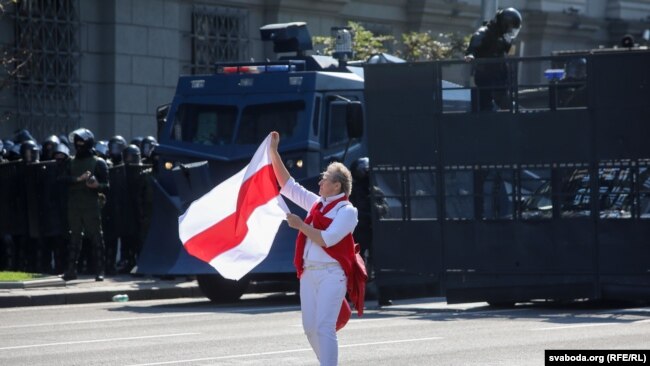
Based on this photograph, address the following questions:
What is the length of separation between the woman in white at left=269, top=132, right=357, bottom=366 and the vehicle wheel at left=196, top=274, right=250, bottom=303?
9.61m

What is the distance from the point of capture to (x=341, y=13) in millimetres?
37562

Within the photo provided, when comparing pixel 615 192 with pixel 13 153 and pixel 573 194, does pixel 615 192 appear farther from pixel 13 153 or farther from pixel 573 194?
pixel 13 153

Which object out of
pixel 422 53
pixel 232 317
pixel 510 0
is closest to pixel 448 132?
pixel 232 317

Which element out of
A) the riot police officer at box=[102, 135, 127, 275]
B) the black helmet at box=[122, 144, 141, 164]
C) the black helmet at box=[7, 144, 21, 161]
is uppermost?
the black helmet at box=[122, 144, 141, 164]

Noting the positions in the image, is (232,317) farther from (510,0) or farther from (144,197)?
(510,0)

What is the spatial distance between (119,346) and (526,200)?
19.8 ft

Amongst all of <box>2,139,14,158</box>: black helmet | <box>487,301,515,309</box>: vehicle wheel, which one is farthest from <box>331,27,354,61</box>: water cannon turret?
<box>2,139,14,158</box>: black helmet

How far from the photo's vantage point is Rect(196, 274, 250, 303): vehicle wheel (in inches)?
798

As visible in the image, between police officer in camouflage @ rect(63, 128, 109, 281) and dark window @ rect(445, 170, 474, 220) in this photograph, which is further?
police officer in camouflage @ rect(63, 128, 109, 281)

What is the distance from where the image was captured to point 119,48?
31906 millimetres

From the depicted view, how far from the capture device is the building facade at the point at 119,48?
29969 mm

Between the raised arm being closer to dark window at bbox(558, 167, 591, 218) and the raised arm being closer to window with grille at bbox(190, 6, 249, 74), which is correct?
dark window at bbox(558, 167, 591, 218)

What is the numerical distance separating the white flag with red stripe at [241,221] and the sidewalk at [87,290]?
8.87 m

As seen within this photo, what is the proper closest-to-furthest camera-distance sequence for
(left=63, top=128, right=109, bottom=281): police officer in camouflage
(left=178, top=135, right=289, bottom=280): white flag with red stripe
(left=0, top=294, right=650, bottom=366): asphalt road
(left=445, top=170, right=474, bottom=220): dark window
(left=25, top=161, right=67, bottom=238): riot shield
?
(left=178, top=135, right=289, bottom=280): white flag with red stripe
(left=0, top=294, right=650, bottom=366): asphalt road
(left=445, top=170, right=474, bottom=220): dark window
(left=63, top=128, right=109, bottom=281): police officer in camouflage
(left=25, top=161, right=67, bottom=238): riot shield
